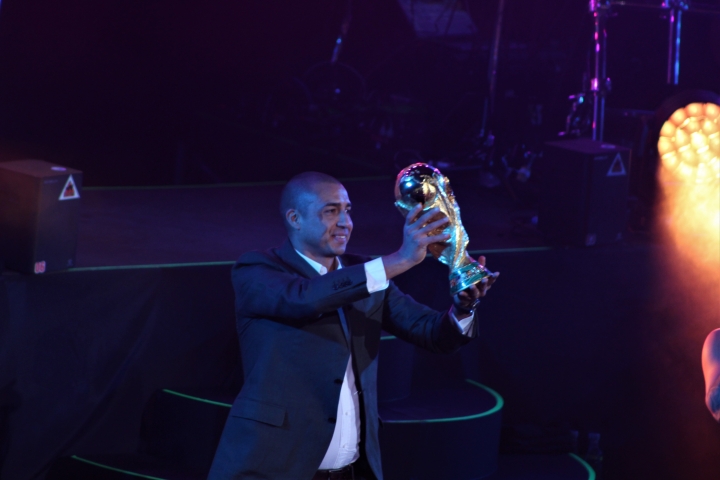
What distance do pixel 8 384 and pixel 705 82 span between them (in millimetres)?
4161

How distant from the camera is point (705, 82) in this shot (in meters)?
6.34

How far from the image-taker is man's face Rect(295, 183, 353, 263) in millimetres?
3367

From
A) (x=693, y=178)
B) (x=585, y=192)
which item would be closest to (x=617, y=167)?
(x=585, y=192)

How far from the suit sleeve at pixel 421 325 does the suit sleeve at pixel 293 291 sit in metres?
0.38

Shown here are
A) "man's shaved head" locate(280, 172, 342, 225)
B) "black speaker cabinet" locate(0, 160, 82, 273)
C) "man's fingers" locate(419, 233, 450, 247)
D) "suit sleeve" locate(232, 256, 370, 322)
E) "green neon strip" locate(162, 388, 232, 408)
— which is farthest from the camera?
"green neon strip" locate(162, 388, 232, 408)

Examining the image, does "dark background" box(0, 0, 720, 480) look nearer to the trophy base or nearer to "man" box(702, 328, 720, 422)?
the trophy base

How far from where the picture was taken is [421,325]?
3516 millimetres

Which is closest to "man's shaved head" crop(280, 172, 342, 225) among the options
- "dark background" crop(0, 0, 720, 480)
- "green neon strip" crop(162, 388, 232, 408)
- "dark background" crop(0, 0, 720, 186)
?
"green neon strip" crop(162, 388, 232, 408)

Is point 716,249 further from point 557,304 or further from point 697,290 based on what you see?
point 557,304

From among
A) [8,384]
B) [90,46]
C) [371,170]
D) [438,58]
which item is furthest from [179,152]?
[8,384]

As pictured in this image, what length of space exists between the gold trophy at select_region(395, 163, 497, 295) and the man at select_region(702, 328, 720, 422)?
2.05 feet

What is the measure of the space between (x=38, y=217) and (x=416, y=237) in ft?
7.48

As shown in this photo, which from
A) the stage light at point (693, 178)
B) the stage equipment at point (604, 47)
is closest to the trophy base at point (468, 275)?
the stage light at point (693, 178)

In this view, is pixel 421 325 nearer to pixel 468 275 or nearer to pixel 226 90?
pixel 468 275
